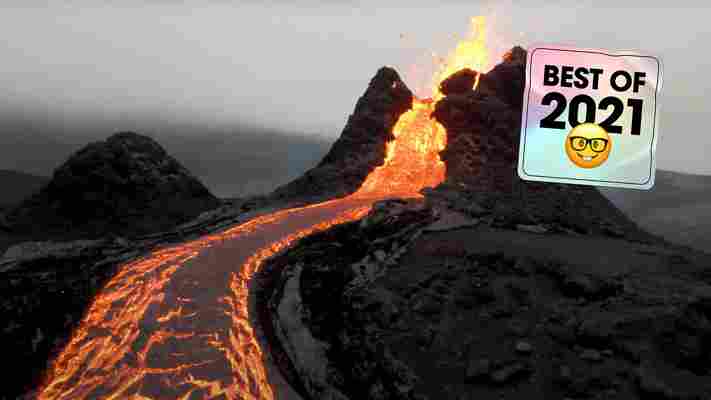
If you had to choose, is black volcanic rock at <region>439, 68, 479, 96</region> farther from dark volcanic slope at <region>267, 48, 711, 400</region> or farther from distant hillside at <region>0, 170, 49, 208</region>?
distant hillside at <region>0, 170, 49, 208</region>

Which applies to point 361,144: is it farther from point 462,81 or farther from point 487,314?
point 487,314

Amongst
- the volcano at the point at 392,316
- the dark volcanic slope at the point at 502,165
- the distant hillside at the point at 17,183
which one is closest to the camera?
the volcano at the point at 392,316

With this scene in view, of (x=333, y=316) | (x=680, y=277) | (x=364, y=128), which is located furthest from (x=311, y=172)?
(x=680, y=277)

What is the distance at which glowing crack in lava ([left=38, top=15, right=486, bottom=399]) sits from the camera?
7449 millimetres

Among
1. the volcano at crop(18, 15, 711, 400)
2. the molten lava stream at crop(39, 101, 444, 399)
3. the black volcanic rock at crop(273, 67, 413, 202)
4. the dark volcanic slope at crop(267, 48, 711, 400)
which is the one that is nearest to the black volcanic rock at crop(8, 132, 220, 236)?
the black volcanic rock at crop(273, 67, 413, 202)

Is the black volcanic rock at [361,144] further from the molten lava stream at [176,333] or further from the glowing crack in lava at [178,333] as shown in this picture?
the molten lava stream at [176,333]

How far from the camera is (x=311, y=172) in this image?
27.1 meters

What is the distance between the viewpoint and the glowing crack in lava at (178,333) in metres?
7.45

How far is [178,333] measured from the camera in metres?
8.59

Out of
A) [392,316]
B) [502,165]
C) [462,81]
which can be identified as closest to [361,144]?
[462,81]

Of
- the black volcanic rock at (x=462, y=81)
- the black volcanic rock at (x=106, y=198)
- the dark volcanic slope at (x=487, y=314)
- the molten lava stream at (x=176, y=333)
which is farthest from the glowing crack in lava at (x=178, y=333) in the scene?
the black volcanic rock at (x=462, y=81)

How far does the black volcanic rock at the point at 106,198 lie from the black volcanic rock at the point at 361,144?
20.9 ft

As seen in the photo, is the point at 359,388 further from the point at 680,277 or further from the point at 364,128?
the point at 364,128

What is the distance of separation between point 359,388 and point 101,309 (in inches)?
210
